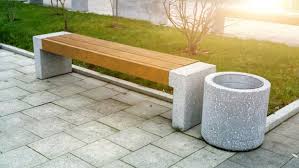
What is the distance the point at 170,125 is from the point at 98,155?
3.92 ft

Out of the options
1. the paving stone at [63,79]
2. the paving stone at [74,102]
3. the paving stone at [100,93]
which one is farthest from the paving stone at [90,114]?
the paving stone at [63,79]

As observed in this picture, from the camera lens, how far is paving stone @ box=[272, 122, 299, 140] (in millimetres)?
5336

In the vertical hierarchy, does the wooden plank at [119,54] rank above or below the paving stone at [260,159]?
above

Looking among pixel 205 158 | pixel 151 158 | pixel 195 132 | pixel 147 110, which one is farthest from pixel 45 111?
pixel 205 158

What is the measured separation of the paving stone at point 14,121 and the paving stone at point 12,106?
0.48 feet

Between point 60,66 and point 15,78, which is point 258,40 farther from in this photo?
point 15,78

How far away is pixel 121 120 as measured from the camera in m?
5.71

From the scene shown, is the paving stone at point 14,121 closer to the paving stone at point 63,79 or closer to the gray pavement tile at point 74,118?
the gray pavement tile at point 74,118

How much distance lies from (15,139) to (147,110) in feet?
6.02

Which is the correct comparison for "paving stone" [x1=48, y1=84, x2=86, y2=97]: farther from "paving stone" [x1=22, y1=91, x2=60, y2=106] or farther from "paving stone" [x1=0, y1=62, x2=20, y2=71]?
"paving stone" [x1=0, y1=62, x2=20, y2=71]

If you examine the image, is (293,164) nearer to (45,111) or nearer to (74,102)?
(74,102)

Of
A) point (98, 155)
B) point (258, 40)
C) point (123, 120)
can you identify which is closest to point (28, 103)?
point (123, 120)

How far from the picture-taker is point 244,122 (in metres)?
4.75

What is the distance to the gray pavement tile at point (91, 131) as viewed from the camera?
5.18 m
